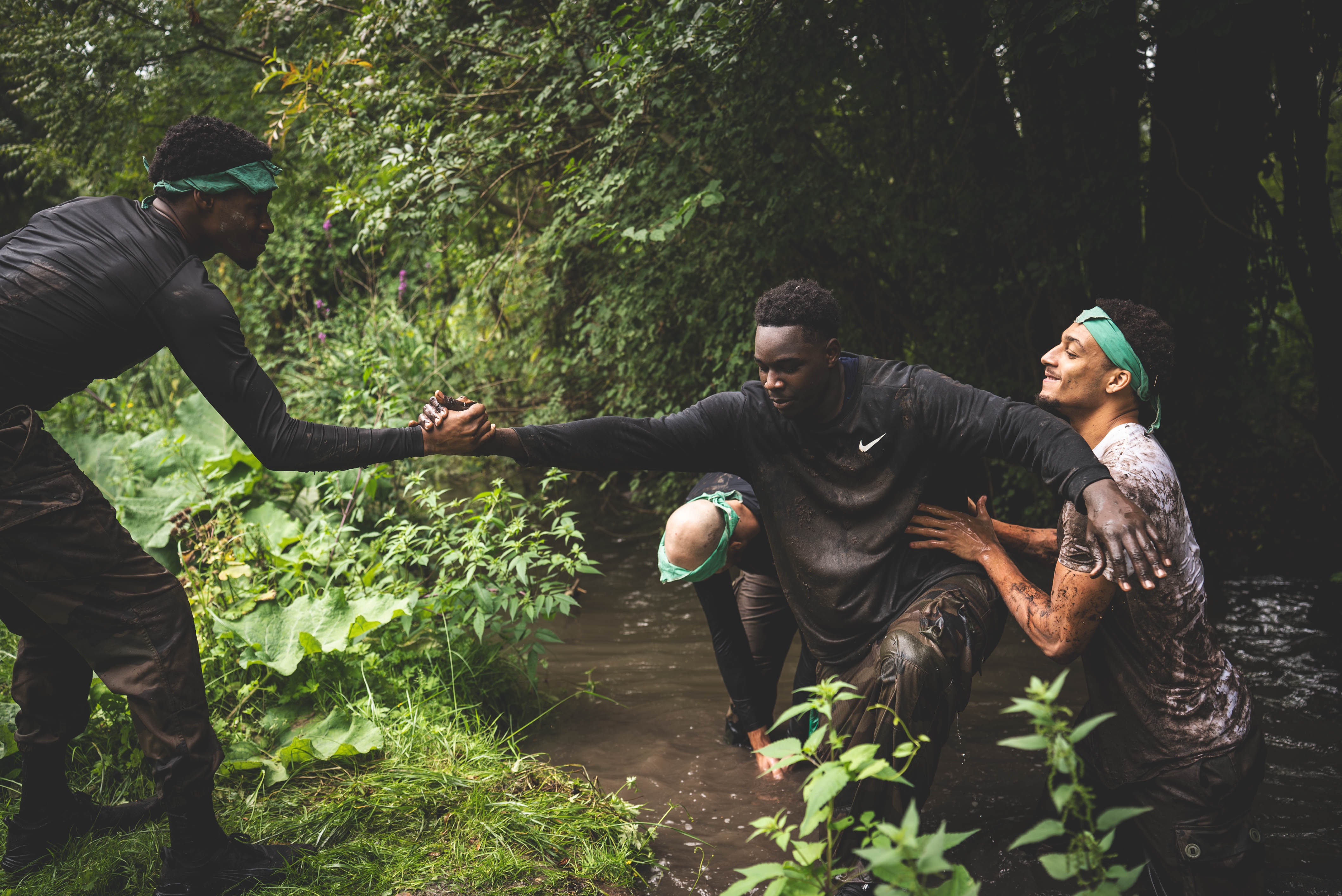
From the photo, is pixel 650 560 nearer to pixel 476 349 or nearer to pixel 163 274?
pixel 476 349

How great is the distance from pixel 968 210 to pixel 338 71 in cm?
442

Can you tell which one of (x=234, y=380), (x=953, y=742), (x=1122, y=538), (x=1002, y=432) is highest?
(x=234, y=380)

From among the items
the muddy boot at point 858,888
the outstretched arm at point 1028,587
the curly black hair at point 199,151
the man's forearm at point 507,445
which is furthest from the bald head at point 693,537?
the curly black hair at point 199,151

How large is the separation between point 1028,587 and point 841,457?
0.73 m

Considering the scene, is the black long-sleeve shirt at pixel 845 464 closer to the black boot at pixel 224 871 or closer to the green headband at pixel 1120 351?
the green headband at pixel 1120 351

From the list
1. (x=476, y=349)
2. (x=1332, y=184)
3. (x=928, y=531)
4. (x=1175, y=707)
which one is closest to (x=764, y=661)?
(x=928, y=531)

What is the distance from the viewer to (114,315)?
97.5 inches

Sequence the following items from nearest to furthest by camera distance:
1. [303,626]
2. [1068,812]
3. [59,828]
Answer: [1068,812] → [59,828] → [303,626]

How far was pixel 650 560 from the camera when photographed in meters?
6.82

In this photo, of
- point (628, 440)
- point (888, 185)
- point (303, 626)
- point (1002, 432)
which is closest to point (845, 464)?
point (1002, 432)

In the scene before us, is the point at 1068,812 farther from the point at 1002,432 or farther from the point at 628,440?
the point at 628,440

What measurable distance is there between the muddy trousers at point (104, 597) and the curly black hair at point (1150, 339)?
2.97 metres

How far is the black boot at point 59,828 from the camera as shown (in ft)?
9.16

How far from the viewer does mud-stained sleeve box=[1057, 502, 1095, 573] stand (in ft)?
8.37
